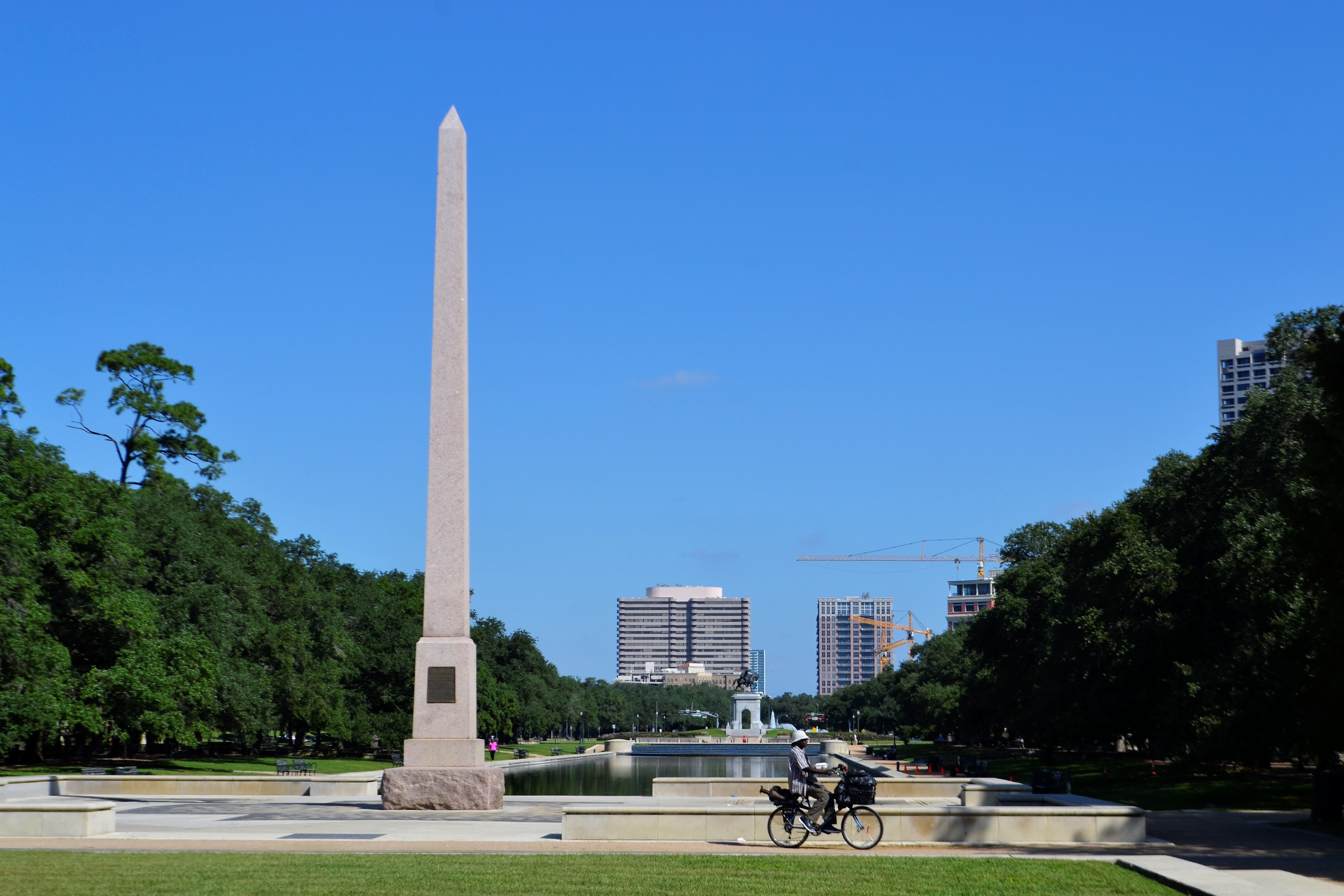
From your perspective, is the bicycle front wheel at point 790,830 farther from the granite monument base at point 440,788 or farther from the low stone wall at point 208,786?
the low stone wall at point 208,786

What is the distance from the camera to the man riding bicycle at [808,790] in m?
17.7

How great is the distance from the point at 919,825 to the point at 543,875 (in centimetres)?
741

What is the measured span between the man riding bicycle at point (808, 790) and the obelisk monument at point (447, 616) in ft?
28.8

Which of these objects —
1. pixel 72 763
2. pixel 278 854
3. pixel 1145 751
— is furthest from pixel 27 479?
pixel 1145 751

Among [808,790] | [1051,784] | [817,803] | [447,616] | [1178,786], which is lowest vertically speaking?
[1178,786]

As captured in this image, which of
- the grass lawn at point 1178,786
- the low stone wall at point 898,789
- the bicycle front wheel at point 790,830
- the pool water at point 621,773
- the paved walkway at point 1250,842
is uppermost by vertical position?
the bicycle front wheel at point 790,830

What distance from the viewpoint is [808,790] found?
17781mm

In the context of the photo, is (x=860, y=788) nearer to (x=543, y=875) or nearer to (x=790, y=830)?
(x=790, y=830)

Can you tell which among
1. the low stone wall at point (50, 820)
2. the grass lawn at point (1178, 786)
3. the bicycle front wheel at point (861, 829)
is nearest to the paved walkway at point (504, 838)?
the bicycle front wheel at point (861, 829)

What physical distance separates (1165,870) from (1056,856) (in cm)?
276

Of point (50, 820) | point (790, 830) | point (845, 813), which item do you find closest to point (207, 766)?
point (50, 820)

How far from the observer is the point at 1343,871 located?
15.4m

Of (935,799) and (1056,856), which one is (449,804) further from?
(1056,856)

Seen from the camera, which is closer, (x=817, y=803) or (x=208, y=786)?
(x=817, y=803)
